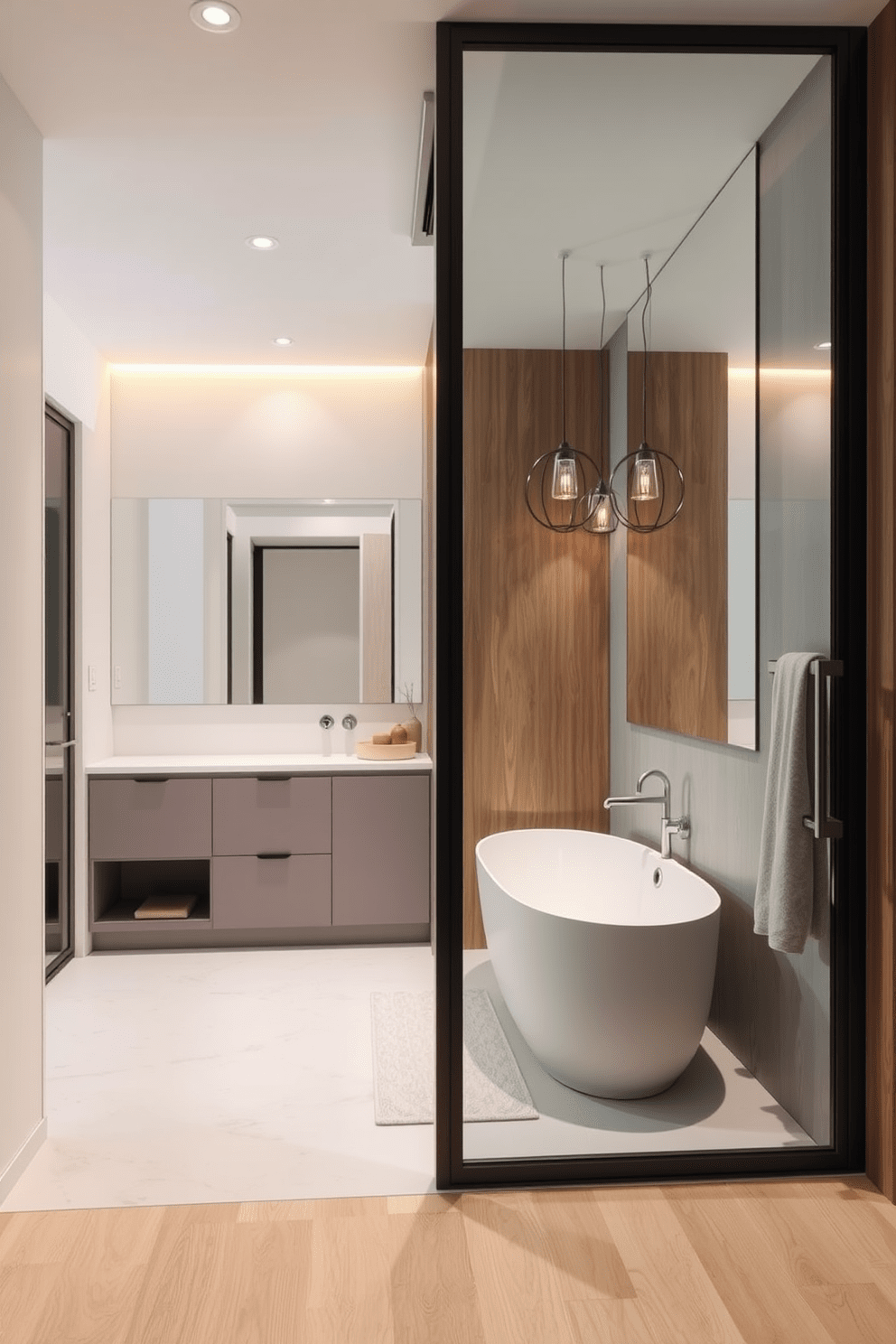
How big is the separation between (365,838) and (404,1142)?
1862 mm

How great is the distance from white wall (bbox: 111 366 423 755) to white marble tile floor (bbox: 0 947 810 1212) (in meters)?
1.44

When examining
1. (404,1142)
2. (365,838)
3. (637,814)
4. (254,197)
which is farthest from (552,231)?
(365,838)

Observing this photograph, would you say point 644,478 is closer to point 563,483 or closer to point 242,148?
point 563,483

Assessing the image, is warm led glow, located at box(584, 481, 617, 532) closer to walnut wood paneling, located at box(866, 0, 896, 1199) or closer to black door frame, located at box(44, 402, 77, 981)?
walnut wood paneling, located at box(866, 0, 896, 1199)

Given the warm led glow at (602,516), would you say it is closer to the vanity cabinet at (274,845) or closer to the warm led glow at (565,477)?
the warm led glow at (565,477)

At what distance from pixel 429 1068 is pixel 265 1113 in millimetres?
526

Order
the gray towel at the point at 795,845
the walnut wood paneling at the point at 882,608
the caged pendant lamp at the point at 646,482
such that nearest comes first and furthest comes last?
the walnut wood paneling at the point at 882,608, the gray towel at the point at 795,845, the caged pendant lamp at the point at 646,482

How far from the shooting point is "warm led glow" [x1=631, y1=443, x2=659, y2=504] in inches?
98.3

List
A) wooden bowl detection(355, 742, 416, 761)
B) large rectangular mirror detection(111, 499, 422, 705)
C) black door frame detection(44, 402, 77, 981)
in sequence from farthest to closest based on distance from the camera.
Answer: large rectangular mirror detection(111, 499, 422, 705) < wooden bowl detection(355, 742, 416, 761) < black door frame detection(44, 402, 77, 981)

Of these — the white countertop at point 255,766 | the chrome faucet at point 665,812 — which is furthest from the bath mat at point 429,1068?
the white countertop at point 255,766

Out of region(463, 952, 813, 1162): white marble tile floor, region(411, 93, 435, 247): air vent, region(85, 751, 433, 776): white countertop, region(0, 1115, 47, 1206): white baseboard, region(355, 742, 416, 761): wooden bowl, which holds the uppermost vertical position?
region(411, 93, 435, 247): air vent

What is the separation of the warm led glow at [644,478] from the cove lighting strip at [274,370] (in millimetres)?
2507

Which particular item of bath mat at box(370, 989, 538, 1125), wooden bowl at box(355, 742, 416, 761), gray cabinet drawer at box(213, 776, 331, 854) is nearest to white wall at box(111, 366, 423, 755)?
wooden bowl at box(355, 742, 416, 761)

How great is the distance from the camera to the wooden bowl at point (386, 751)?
176 inches
